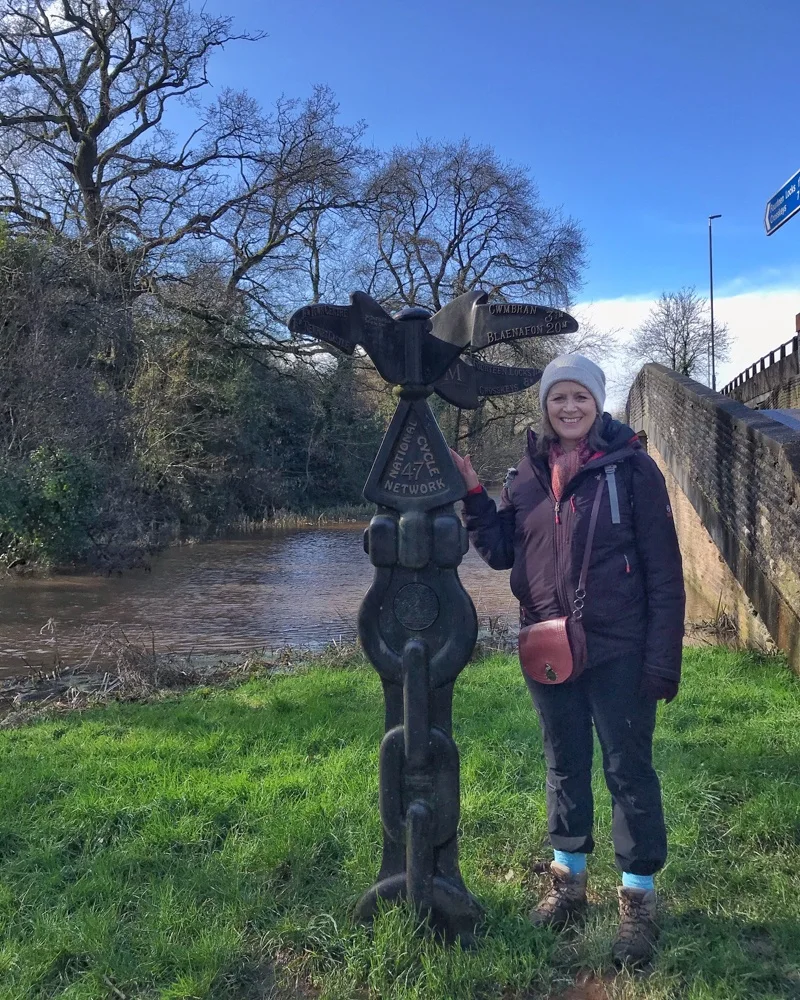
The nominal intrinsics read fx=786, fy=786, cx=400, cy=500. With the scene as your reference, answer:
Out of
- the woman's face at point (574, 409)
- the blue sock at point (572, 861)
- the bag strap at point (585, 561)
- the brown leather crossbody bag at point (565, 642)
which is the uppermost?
the woman's face at point (574, 409)

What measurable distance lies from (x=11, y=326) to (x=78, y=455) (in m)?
2.79

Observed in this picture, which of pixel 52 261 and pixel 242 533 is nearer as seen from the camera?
pixel 52 261

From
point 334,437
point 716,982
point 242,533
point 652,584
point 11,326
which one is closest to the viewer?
point 716,982

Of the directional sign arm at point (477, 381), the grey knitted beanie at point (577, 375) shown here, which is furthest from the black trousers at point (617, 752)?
the directional sign arm at point (477, 381)

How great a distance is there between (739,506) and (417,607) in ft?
15.8

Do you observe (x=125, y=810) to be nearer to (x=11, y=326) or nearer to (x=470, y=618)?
(x=470, y=618)

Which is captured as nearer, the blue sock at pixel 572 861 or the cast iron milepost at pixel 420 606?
the cast iron milepost at pixel 420 606

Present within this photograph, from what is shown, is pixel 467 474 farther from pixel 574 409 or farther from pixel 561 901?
pixel 561 901

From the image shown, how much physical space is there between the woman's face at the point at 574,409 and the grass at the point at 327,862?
71.8 inches

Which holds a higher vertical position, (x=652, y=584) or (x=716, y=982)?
(x=652, y=584)

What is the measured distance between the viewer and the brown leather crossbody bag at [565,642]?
9.14 ft

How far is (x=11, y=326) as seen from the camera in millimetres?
15125

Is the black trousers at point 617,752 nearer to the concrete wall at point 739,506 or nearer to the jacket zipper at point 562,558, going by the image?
the jacket zipper at point 562,558

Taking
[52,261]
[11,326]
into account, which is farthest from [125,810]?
[52,261]
